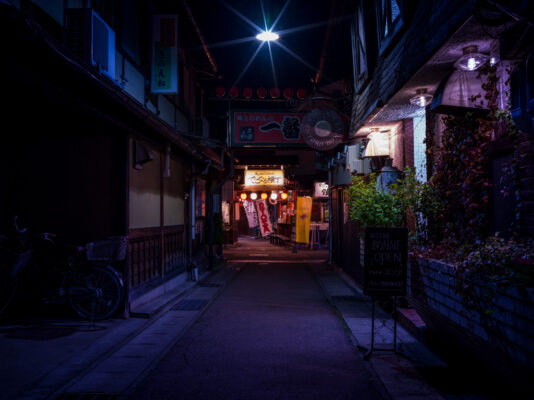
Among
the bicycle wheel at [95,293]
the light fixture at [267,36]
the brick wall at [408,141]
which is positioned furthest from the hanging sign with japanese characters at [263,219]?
the bicycle wheel at [95,293]

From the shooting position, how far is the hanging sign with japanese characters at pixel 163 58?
442 inches

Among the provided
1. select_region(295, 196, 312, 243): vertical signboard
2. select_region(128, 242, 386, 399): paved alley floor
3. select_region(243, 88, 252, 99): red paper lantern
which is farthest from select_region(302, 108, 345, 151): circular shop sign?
select_region(295, 196, 312, 243): vertical signboard

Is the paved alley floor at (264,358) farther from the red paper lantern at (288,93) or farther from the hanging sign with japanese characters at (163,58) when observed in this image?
the red paper lantern at (288,93)

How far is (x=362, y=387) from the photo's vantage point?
529 cm

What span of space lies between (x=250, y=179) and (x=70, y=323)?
18203 millimetres

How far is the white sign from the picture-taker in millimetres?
26944

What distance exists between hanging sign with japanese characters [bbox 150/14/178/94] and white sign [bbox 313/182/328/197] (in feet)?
56.1

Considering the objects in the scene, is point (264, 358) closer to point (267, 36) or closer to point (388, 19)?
point (388, 19)

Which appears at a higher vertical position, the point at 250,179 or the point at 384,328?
the point at 250,179

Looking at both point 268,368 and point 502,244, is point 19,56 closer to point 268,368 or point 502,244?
point 268,368

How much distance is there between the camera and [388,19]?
938cm

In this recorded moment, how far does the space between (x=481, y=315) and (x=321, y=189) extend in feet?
74.0

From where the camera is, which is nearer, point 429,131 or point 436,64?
point 436,64

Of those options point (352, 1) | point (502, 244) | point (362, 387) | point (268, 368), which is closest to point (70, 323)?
point (268, 368)
